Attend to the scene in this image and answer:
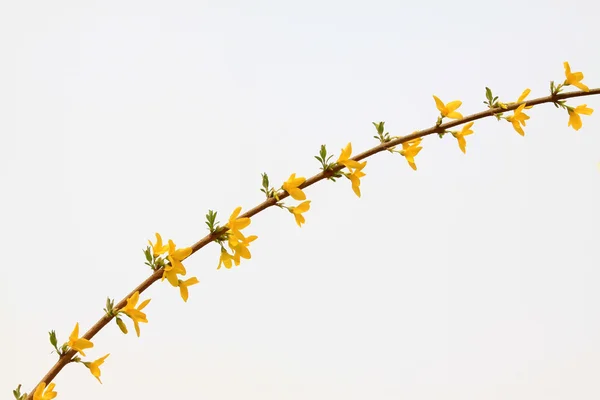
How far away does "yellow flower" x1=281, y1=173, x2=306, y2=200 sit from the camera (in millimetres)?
1562

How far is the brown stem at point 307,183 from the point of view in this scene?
4.63 ft

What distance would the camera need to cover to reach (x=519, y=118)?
1.80 m

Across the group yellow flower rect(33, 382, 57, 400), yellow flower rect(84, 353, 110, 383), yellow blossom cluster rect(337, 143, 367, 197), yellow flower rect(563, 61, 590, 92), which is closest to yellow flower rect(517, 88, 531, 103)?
yellow flower rect(563, 61, 590, 92)

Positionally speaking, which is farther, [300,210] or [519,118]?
[519,118]

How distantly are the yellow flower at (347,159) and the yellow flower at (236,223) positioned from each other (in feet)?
0.96

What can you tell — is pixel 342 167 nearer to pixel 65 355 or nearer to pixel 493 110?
pixel 493 110

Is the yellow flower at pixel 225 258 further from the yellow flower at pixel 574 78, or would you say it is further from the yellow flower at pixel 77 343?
the yellow flower at pixel 574 78

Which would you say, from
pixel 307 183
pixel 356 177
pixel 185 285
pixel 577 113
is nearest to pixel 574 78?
pixel 577 113

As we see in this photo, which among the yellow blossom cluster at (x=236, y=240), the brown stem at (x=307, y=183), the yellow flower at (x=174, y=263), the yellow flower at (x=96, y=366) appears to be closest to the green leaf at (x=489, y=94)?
the brown stem at (x=307, y=183)

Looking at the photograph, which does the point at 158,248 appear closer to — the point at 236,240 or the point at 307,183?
the point at 236,240

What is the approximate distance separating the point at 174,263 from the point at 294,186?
343mm

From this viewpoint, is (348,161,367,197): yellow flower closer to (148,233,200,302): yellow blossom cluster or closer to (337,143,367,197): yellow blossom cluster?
(337,143,367,197): yellow blossom cluster

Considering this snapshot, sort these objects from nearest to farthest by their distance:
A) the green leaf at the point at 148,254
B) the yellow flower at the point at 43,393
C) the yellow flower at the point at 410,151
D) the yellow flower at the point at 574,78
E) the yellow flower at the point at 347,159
A: the yellow flower at the point at 43,393
the green leaf at the point at 148,254
the yellow flower at the point at 347,159
the yellow flower at the point at 410,151
the yellow flower at the point at 574,78

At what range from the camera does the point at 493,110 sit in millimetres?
1805
